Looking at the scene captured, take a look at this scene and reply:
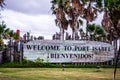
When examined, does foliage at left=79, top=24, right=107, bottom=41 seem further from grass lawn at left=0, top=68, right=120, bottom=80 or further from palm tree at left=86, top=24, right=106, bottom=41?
grass lawn at left=0, top=68, right=120, bottom=80

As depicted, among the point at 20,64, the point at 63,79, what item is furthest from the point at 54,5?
the point at 63,79

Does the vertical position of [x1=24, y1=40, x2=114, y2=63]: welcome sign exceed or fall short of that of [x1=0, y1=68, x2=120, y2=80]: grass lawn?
it exceeds it

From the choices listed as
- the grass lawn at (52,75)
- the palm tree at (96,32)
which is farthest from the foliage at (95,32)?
the grass lawn at (52,75)

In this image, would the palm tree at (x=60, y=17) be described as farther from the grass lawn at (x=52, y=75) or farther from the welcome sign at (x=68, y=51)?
the grass lawn at (x=52, y=75)

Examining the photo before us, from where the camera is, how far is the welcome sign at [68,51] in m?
48.4

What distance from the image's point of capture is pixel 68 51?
49781mm

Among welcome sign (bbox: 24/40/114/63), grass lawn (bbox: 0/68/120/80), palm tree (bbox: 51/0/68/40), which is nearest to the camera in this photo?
grass lawn (bbox: 0/68/120/80)

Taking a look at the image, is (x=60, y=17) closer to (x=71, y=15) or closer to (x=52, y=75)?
(x=71, y=15)

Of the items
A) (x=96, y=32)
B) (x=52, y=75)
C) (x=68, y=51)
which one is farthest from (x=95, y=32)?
(x=52, y=75)

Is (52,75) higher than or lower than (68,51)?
lower

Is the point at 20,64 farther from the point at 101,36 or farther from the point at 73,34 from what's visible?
the point at 101,36

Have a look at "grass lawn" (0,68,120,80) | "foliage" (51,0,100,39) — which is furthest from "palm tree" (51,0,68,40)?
"grass lawn" (0,68,120,80)

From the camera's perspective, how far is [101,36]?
59125 mm

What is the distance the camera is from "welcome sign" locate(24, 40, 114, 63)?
48.4 metres
